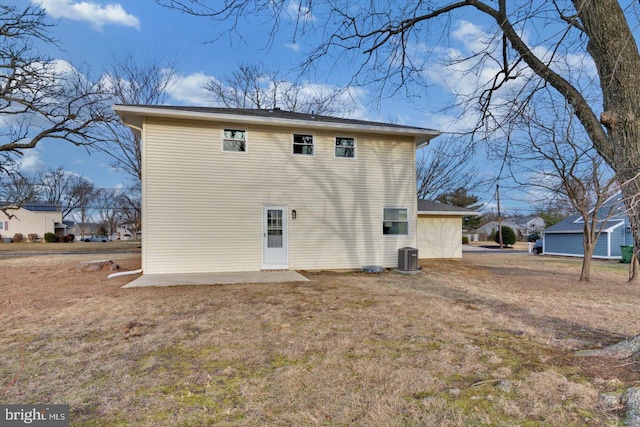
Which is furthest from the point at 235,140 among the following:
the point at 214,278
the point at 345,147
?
the point at 214,278

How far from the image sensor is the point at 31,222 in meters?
41.0

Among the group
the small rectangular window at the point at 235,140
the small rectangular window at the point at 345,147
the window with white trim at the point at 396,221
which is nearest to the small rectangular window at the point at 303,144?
the small rectangular window at the point at 345,147

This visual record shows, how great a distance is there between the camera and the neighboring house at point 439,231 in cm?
1538

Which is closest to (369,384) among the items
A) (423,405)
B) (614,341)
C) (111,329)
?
(423,405)

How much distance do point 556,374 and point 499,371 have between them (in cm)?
47

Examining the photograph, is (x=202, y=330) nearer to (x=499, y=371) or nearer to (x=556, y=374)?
(x=499, y=371)

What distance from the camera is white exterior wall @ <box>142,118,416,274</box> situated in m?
8.98

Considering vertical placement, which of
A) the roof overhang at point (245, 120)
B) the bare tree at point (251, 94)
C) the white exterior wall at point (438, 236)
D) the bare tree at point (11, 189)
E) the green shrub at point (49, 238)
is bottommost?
the green shrub at point (49, 238)

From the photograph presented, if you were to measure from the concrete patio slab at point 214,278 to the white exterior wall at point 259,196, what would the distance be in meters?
0.44

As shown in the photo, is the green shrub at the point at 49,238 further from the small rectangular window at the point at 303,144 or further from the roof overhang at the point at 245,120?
the small rectangular window at the point at 303,144

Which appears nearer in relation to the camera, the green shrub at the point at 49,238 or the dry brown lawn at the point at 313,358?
the dry brown lawn at the point at 313,358

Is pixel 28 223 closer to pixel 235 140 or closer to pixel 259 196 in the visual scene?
pixel 235 140

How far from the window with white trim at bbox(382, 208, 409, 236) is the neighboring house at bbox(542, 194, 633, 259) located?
1249 cm

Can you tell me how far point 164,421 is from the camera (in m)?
2.24
